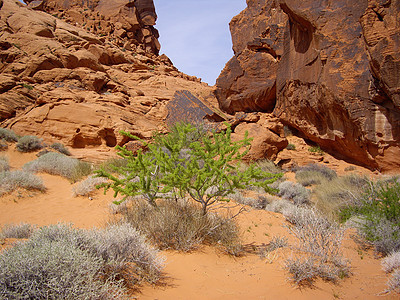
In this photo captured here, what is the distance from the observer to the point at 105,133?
1330 cm

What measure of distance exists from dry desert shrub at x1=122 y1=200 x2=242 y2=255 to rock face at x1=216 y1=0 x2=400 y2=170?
848 centimetres

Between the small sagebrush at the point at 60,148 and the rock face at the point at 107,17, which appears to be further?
the rock face at the point at 107,17

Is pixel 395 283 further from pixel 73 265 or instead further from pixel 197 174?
pixel 73 265

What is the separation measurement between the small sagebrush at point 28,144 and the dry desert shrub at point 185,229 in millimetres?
9648

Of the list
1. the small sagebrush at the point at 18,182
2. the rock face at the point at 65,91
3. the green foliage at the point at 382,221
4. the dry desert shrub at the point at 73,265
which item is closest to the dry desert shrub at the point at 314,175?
the green foliage at the point at 382,221

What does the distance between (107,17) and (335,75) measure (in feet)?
106

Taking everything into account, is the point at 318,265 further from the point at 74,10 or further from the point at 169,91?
the point at 74,10

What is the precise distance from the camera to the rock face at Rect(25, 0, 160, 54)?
1216 inches

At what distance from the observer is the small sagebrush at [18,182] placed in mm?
6680

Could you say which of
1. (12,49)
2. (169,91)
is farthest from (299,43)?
(12,49)

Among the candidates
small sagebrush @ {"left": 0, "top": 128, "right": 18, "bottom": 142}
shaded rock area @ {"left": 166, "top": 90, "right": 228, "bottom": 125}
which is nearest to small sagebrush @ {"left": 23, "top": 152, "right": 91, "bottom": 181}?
small sagebrush @ {"left": 0, "top": 128, "right": 18, "bottom": 142}

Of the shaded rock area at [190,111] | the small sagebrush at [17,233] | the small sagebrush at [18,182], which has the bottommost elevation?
the small sagebrush at [17,233]

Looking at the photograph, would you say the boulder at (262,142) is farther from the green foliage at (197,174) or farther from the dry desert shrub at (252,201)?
the green foliage at (197,174)

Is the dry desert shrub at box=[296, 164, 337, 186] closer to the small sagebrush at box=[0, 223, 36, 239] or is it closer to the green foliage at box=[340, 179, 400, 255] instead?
the green foliage at box=[340, 179, 400, 255]
